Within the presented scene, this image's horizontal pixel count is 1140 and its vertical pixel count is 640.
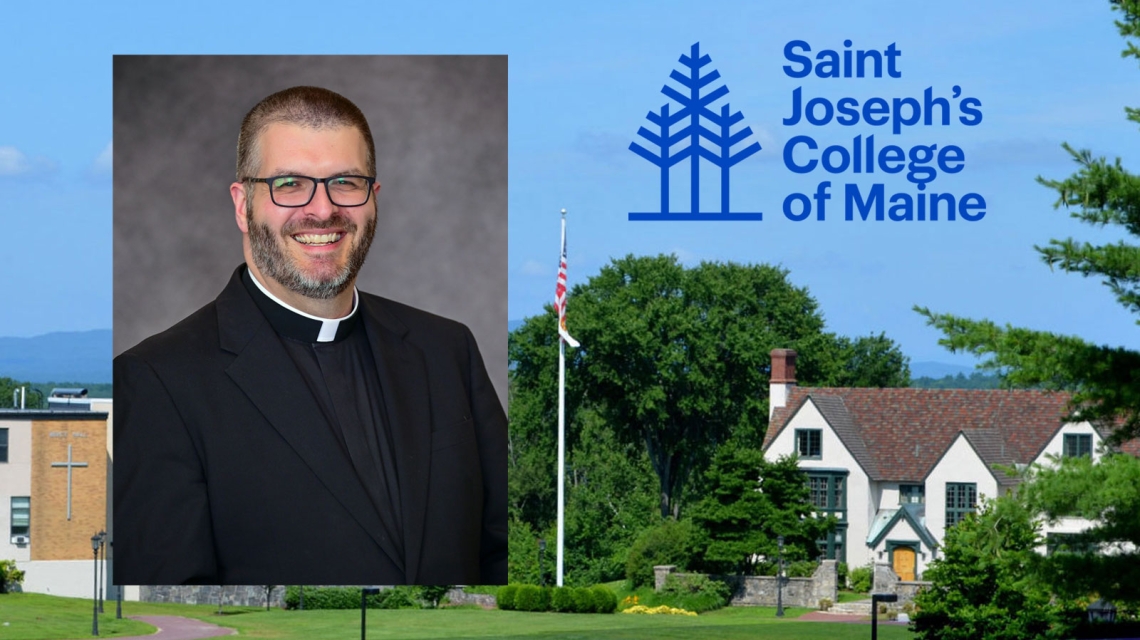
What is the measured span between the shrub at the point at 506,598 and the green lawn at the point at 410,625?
0.51 meters

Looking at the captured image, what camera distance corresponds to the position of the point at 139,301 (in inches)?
707

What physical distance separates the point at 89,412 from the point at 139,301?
14.4 meters

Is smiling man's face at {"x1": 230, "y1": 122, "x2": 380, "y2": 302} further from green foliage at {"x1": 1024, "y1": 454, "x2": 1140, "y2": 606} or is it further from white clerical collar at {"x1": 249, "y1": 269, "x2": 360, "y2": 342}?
green foliage at {"x1": 1024, "y1": 454, "x2": 1140, "y2": 606}

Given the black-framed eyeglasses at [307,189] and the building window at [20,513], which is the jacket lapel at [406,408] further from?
the building window at [20,513]

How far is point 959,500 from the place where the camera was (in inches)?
1697

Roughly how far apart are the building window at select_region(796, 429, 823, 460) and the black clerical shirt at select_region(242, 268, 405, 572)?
2889 centimetres

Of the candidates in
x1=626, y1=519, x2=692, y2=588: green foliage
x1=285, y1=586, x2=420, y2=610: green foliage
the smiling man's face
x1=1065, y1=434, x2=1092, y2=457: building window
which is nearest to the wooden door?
x1=1065, y1=434, x2=1092, y2=457: building window

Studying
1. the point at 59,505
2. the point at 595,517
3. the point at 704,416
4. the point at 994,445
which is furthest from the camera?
the point at 704,416

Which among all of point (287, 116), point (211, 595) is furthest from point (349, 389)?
point (211, 595)

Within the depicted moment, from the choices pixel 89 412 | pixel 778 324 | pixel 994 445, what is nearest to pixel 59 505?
pixel 89 412

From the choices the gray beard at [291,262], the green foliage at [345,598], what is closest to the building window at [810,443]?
the green foliage at [345,598]

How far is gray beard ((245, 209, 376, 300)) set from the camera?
17797 millimetres

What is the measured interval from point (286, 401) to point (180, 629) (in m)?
14.3

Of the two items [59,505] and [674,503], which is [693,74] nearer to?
[59,505]
